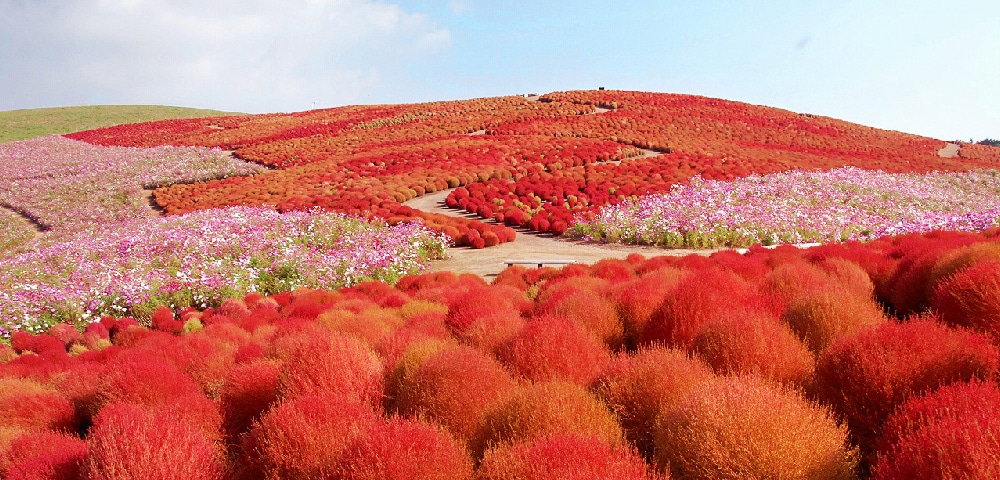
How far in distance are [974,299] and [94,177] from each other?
37.2m

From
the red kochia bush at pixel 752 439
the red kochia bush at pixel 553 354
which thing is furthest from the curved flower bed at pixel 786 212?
the red kochia bush at pixel 752 439

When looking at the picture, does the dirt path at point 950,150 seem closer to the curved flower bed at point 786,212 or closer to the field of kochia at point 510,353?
the curved flower bed at point 786,212

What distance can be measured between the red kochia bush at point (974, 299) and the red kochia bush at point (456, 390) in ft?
10.2

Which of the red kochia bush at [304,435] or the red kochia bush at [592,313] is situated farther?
the red kochia bush at [592,313]

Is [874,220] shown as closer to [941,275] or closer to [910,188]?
[910,188]

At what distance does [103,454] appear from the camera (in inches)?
134

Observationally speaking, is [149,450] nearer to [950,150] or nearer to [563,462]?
[563,462]

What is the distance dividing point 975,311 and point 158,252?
51.6 feet

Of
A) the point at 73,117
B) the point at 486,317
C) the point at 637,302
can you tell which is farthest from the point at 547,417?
the point at 73,117

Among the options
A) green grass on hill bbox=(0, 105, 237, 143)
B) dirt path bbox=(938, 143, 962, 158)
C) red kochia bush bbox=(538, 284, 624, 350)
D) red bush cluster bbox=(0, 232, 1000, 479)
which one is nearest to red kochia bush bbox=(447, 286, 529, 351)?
red bush cluster bbox=(0, 232, 1000, 479)

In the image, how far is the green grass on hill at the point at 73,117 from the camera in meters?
65.2

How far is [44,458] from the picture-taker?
375 cm

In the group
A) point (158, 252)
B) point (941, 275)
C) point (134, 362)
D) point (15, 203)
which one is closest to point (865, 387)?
point (941, 275)

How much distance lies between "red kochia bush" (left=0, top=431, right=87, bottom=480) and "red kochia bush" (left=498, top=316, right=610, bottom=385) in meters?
2.74
